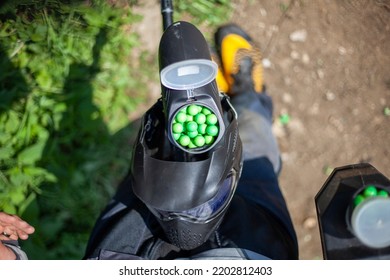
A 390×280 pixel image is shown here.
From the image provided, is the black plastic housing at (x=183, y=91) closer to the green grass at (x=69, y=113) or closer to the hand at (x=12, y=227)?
the hand at (x=12, y=227)

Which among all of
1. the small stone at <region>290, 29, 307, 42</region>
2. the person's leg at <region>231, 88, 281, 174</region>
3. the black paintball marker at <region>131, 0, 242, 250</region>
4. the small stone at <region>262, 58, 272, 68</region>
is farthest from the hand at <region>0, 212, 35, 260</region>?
the small stone at <region>290, 29, 307, 42</region>

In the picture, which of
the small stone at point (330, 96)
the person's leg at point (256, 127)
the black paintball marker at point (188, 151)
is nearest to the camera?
the black paintball marker at point (188, 151)

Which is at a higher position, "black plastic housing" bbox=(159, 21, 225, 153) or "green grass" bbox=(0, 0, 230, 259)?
"black plastic housing" bbox=(159, 21, 225, 153)

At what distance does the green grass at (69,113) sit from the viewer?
1.48 metres

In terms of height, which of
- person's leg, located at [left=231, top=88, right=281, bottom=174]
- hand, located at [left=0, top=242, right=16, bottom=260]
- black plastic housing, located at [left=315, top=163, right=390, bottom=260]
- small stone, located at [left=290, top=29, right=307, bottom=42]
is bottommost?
hand, located at [left=0, top=242, right=16, bottom=260]

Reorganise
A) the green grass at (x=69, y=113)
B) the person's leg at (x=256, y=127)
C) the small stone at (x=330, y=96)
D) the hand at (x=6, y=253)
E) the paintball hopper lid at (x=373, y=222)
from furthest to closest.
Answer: the small stone at (x=330, y=96) → the green grass at (x=69, y=113) → the person's leg at (x=256, y=127) → the hand at (x=6, y=253) → the paintball hopper lid at (x=373, y=222)

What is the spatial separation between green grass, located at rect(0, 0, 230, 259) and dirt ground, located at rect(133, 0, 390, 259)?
0.47 feet

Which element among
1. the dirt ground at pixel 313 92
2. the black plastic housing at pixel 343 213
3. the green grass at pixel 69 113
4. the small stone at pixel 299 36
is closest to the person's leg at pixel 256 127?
the dirt ground at pixel 313 92

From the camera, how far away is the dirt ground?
1541 millimetres

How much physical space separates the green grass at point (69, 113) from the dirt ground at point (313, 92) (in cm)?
14

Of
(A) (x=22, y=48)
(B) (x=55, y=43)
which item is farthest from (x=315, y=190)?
(A) (x=22, y=48)

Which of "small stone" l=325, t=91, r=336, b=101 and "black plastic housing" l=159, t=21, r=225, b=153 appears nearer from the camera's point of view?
Result: "black plastic housing" l=159, t=21, r=225, b=153

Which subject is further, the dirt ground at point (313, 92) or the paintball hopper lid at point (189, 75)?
the dirt ground at point (313, 92)

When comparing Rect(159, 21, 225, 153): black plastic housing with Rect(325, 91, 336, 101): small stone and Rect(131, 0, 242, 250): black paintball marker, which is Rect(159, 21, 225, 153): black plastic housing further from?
Rect(325, 91, 336, 101): small stone
